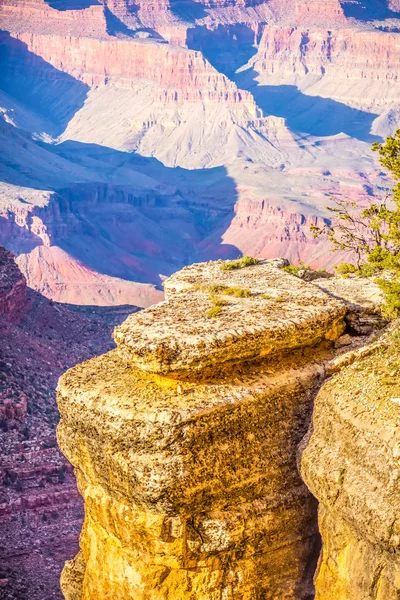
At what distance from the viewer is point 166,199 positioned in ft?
438

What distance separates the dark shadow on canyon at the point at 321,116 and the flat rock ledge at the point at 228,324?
159m

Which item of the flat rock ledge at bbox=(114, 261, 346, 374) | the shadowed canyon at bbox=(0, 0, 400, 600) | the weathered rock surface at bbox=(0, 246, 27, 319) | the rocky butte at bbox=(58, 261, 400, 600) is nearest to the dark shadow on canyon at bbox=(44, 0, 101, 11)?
the shadowed canyon at bbox=(0, 0, 400, 600)

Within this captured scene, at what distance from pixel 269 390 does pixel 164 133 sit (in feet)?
511

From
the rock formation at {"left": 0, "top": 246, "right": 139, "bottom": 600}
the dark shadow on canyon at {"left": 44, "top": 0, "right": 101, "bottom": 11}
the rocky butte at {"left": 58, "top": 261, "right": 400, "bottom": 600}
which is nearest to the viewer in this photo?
the rocky butte at {"left": 58, "top": 261, "right": 400, "bottom": 600}

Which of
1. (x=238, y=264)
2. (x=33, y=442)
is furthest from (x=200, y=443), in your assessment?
(x=33, y=442)

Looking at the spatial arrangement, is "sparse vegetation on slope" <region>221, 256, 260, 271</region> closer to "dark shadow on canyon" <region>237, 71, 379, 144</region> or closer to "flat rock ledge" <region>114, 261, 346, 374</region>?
"flat rock ledge" <region>114, 261, 346, 374</region>

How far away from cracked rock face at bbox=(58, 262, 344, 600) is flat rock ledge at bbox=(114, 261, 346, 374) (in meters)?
0.03

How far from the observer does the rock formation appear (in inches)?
1174

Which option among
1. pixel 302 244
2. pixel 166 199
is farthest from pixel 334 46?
pixel 302 244

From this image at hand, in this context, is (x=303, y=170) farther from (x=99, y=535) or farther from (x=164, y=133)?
(x=99, y=535)

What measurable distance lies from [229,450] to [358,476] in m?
2.23

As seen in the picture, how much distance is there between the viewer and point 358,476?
42.0ft

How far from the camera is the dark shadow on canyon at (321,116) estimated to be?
7116 inches

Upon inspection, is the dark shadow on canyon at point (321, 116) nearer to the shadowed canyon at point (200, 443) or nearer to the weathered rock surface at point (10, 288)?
the shadowed canyon at point (200, 443)
